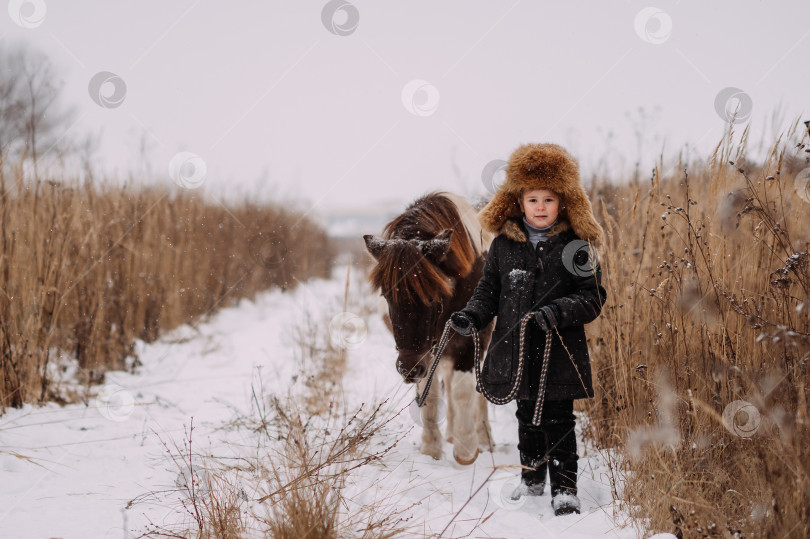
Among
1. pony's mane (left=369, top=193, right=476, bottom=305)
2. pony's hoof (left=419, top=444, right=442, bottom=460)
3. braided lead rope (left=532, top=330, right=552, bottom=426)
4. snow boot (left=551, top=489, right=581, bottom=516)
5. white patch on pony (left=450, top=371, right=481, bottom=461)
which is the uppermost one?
pony's mane (left=369, top=193, right=476, bottom=305)

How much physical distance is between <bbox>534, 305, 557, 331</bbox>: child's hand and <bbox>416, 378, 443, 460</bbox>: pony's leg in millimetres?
1445

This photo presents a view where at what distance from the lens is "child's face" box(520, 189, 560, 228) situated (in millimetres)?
2732

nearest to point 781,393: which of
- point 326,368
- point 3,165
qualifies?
→ point 326,368

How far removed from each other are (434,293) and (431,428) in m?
1.16

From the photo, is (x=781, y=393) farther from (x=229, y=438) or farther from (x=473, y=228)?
(x=229, y=438)

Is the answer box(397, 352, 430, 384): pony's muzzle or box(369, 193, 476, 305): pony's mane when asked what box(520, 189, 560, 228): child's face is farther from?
box(397, 352, 430, 384): pony's muzzle

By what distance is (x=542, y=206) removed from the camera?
107 inches

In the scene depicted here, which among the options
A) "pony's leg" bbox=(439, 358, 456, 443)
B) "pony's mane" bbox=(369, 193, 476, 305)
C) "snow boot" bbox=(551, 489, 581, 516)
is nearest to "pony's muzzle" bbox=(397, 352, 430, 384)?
"pony's mane" bbox=(369, 193, 476, 305)

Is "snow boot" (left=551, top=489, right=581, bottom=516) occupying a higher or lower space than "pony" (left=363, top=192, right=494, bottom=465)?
lower

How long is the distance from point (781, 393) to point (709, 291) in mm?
689

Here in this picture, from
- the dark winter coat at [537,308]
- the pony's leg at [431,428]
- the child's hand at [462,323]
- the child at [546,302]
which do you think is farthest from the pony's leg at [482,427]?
the child's hand at [462,323]

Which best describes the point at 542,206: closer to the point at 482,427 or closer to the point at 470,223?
the point at 470,223

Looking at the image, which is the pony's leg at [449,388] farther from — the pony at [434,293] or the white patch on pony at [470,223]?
the white patch on pony at [470,223]

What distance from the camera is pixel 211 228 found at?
9906 mm
